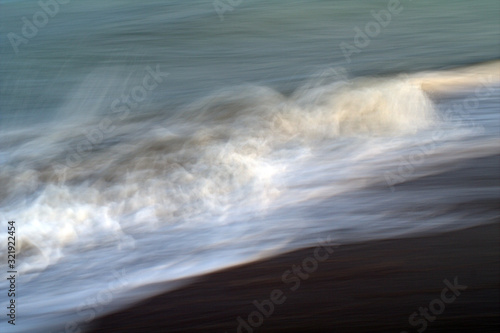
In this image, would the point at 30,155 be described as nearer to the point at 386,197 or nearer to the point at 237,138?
the point at 237,138

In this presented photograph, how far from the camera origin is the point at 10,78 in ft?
19.7
